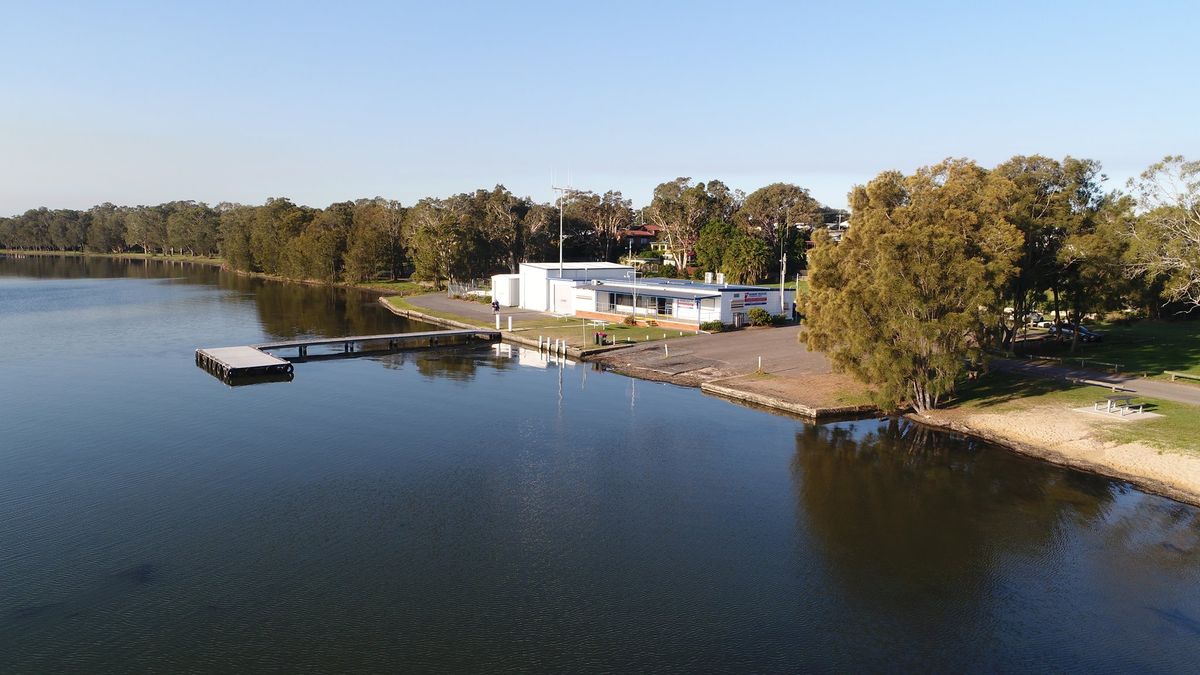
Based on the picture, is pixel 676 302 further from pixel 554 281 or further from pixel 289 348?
pixel 289 348

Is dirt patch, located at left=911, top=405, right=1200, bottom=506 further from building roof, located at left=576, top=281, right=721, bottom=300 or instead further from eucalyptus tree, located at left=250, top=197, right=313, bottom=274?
eucalyptus tree, located at left=250, top=197, right=313, bottom=274

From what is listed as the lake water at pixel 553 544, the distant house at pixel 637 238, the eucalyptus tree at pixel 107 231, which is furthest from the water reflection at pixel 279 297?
the distant house at pixel 637 238

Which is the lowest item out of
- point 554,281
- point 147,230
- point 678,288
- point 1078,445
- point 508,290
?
point 1078,445

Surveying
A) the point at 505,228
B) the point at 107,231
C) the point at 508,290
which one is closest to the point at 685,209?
the point at 505,228

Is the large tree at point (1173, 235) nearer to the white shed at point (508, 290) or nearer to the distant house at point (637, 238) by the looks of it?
the white shed at point (508, 290)

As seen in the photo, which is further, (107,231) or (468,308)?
(107,231)

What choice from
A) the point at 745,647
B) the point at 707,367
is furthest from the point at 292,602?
the point at 707,367
